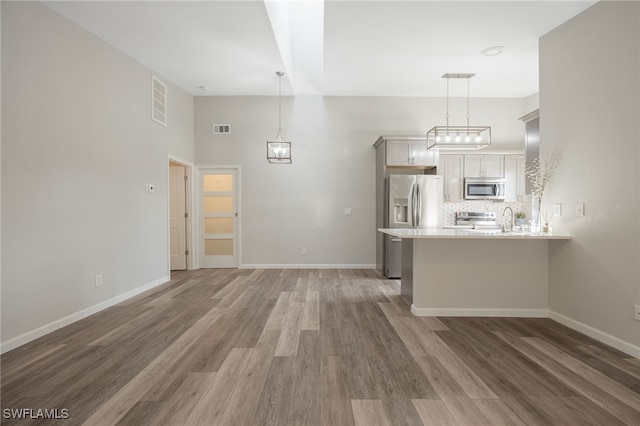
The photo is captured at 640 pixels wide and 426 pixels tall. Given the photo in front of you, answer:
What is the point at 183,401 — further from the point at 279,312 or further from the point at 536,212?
the point at 536,212

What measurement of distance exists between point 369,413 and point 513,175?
5.41 meters

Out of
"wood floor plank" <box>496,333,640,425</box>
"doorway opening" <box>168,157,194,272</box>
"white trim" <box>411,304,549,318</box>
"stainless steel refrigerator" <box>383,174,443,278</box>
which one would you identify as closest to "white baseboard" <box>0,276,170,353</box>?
"doorway opening" <box>168,157,194,272</box>

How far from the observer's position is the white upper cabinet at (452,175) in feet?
17.8

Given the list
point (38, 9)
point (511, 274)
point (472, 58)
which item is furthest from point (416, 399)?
point (38, 9)

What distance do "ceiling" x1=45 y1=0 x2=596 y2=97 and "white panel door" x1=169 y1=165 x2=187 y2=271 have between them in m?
1.61

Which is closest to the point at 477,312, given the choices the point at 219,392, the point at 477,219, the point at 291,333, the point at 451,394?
the point at 451,394

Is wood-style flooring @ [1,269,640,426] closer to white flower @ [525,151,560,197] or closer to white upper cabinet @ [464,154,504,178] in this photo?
white flower @ [525,151,560,197]

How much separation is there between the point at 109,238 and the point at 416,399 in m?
3.70

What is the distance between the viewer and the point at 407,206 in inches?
195

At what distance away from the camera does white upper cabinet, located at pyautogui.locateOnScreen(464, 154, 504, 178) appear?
17.7ft

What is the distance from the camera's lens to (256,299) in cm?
375

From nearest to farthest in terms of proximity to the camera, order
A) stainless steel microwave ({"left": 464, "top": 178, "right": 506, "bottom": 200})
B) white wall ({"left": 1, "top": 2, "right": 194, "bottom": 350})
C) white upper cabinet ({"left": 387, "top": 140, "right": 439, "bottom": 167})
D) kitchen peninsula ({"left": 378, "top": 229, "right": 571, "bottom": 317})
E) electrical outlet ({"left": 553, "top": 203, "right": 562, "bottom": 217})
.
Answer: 1. white wall ({"left": 1, "top": 2, "right": 194, "bottom": 350})
2. electrical outlet ({"left": 553, "top": 203, "right": 562, "bottom": 217})
3. kitchen peninsula ({"left": 378, "top": 229, "right": 571, "bottom": 317})
4. white upper cabinet ({"left": 387, "top": 140, "right": 439, "bottom": 167})
5. stainless steel microwave ({"left": 464, "top": 178, "right": 506, "bottom": 200})

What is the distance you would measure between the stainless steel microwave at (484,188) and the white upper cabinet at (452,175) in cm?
12

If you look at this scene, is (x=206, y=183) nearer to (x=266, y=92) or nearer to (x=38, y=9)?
(x=266, y=92)
